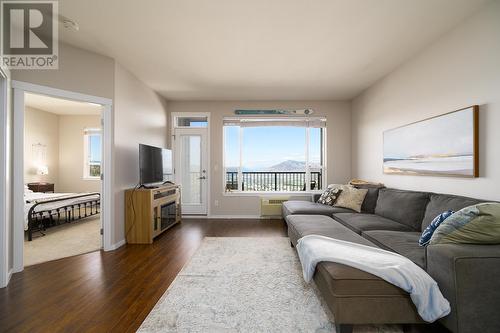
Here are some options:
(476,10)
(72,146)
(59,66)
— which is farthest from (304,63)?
(72,146)

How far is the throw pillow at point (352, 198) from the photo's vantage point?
143 inches

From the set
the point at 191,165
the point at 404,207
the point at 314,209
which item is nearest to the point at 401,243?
the point at 404,207

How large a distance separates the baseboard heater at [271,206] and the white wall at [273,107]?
0.21 metres

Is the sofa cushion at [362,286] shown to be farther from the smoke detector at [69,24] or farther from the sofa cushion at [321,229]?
the smoke detector at [69,24]

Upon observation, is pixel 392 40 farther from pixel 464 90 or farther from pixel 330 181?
pixel 330 181

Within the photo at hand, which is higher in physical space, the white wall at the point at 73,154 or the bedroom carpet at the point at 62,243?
the white wall at the point at 73,154

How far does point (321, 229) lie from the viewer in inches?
101

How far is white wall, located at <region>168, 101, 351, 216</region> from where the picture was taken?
17.3 feet

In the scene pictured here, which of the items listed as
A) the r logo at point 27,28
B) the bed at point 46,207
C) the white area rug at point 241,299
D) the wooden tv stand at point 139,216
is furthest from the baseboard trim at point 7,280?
the r logo at point 27,28

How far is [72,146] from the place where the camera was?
6625 millimetres

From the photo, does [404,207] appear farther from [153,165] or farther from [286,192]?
[153,165]

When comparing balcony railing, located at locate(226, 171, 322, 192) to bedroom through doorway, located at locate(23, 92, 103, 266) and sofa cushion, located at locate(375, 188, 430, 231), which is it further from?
bedroom through doorway, located at locate(23, 92, 103, 266)

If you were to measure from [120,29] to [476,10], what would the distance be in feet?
11.8

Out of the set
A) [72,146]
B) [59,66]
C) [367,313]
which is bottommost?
[367,313]
